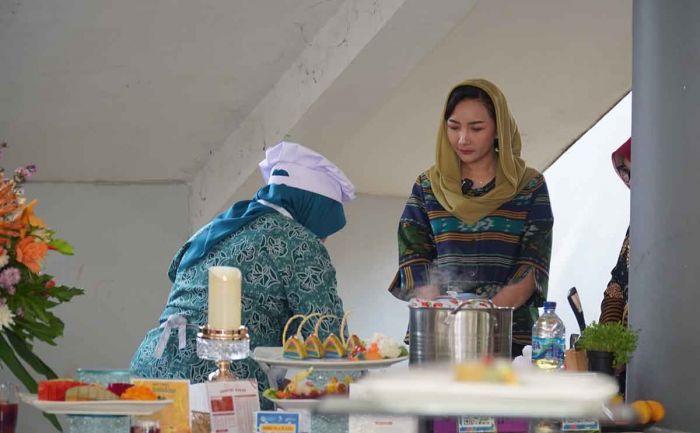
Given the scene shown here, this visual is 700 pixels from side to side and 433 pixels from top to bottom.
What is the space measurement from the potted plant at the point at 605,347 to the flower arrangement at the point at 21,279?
98 cm

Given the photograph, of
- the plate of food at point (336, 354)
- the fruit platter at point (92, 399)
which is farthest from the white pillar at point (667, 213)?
the fruit platter at point (92, 399)

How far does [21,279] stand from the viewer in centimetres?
200

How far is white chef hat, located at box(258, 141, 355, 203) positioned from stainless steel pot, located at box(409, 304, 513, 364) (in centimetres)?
116

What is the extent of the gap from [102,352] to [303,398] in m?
3.11

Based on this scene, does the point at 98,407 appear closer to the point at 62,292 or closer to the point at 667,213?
the point at 62,292

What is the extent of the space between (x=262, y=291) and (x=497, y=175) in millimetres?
637

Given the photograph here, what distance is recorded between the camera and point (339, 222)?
3006mm

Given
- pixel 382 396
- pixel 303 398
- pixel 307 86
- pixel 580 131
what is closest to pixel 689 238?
pixel 303 398

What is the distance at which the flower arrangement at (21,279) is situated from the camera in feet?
6.45

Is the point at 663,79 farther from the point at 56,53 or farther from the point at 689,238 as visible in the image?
the point at 56,53

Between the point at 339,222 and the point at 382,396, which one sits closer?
the point at 382,396

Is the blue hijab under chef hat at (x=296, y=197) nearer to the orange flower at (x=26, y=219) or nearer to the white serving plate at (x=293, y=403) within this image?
the orange flower at (x=26, y=219)

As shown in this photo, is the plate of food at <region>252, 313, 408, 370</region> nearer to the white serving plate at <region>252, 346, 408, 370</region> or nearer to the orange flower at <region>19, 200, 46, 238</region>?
the white serving plate at <region>252, 346, 408, 370</region>

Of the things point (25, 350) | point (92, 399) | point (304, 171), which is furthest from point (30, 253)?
point (304, 171)
